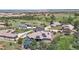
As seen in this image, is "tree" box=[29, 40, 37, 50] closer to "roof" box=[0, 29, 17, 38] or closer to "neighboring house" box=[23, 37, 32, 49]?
"neighboring house" box=[23, 37, 32, 49]

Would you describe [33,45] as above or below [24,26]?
below

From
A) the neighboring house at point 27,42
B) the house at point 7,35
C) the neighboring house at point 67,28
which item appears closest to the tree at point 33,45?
the neighboring house at point 27,42

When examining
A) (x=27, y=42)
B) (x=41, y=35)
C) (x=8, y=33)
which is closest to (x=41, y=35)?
(x=41, y=35)

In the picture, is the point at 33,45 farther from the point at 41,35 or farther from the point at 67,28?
the point at 67,28

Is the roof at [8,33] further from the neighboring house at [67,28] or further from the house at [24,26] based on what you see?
the neighboring house at [67,28]

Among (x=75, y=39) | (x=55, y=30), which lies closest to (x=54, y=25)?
(x=55, y=30)

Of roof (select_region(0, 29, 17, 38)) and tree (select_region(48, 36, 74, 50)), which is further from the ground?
roof (select_region(0, 29, 17, 38))

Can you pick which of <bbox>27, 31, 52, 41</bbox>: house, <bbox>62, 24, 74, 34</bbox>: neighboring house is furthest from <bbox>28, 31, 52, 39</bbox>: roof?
<bbox>62, 24, 74, 34</bbox>: neighboring house

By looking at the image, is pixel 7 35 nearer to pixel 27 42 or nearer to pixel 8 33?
pixel 8 33
